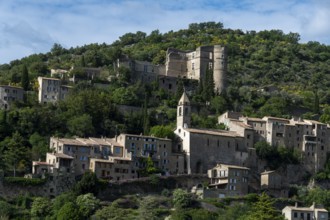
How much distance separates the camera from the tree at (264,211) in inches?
2704

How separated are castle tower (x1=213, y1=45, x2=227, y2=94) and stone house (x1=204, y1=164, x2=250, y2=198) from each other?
23893mm

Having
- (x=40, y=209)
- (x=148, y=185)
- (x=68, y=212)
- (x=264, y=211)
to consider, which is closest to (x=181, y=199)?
(x=148, y=185)

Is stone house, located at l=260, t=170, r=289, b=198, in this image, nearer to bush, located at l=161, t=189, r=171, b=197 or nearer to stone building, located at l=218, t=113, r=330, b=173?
stone building, located at l=218, t=113, r=330, b=173

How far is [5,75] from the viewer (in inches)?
3949

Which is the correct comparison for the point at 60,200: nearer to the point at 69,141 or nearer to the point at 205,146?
the point at 69,141

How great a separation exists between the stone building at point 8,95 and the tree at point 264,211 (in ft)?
94.0

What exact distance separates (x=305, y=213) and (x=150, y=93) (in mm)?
28414

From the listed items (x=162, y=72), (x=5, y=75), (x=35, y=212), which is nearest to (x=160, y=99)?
(x=162, y=72)

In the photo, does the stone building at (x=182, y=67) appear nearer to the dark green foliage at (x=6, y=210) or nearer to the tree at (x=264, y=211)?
the tree at (x=264, y=211)

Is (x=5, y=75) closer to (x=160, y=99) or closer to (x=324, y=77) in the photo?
(x=160, y=99)

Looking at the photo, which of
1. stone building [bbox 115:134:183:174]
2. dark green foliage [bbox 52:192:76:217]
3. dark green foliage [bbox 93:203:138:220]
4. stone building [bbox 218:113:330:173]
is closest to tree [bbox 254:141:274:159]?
stone building [bbox 218:113:330:173]

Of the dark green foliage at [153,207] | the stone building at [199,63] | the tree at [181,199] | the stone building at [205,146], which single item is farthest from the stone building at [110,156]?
the stone building at [199,63]

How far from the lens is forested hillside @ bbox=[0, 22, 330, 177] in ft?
272

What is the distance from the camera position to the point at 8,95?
8888 cm
